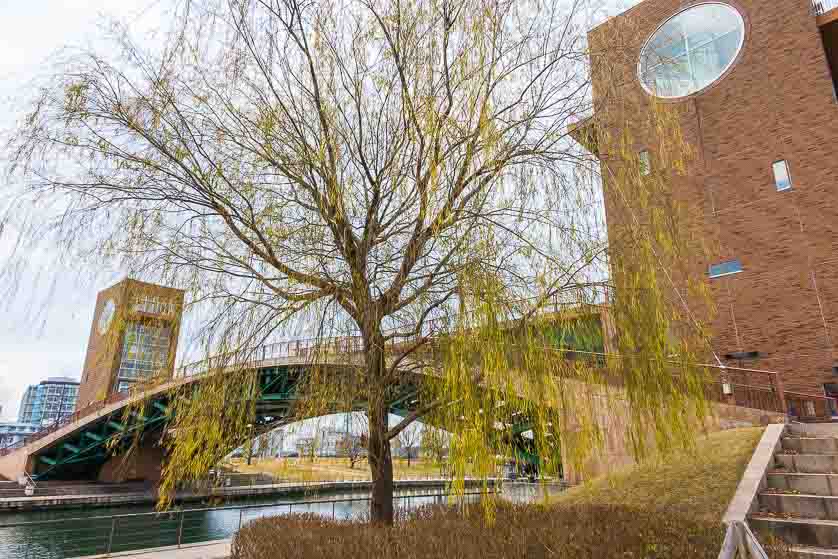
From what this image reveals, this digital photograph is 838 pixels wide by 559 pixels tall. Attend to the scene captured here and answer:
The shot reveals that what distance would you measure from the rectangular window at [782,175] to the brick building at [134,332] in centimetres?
1725

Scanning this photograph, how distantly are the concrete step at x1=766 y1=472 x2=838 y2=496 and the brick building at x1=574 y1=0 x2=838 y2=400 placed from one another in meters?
9.40

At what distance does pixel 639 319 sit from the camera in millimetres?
3602

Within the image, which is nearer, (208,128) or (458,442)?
(458,442)

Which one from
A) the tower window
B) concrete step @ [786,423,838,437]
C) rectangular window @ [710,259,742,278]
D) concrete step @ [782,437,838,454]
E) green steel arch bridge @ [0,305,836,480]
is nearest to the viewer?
green steel arch bridge @ [0,305,836,480]

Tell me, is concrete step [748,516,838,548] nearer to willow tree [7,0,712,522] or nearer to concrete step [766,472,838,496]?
concrete step [766,472,838,496]

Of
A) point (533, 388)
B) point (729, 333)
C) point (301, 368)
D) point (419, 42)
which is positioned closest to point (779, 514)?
point (533, 388)

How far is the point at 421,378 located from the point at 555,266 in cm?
157

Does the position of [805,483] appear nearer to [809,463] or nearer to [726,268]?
[809,463]

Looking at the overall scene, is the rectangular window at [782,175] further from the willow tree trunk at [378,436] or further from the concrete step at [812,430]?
the willow tree trunk at [378,436]

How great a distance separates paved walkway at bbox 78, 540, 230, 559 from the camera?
7.29m

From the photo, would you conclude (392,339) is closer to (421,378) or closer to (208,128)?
(421,378)

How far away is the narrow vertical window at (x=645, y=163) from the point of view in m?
4.26

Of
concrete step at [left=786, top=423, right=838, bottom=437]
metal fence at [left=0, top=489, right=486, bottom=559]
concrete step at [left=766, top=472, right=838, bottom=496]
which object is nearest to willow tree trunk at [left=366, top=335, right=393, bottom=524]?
concrete step at [left=766, top=472, right=838, bottom=496]

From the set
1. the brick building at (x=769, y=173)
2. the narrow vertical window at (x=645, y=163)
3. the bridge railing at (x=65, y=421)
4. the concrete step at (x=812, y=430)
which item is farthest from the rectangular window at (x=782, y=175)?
the bridge railing at (x=65, y=421)
